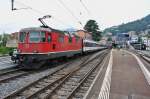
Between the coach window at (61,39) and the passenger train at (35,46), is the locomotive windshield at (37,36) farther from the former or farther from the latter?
the coach window at (61,39)

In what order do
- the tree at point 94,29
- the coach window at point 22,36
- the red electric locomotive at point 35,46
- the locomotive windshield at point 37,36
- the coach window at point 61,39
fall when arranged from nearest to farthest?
the red electric locomotive at point 35,46
the locomotive windshield at point 37,36
the coach window at point 22,36
the coach window at point 61,39
the tree at point 94,29

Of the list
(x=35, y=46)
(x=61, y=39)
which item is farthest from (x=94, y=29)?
(x=35, y=46)

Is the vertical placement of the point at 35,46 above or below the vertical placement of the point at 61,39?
below

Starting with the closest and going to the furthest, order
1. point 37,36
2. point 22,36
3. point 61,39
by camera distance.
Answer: point 37,36, point 22,36, point 61,39

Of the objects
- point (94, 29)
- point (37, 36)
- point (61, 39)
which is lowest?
point (61, 39)

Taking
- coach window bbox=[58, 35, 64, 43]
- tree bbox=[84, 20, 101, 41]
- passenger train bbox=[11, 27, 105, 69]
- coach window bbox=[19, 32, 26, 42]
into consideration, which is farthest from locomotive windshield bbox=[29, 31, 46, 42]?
tree bbox=[84, 20, 101, 41]

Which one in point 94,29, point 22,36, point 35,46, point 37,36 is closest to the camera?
point 35,46

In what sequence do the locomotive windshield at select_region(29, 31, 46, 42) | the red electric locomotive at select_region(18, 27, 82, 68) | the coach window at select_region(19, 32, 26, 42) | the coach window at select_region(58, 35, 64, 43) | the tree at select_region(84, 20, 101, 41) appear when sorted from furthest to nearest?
the tree at select_region(84, 20, 101, 41)
the coach window at select_region(58, 35, 64, 43)
the coach window at select_region(19, 32, 26, 42)
the locomotive windshield at select_region(29, 31, 46, 42)
the red electric locomotive at select_region(18, 27, 82, 68)

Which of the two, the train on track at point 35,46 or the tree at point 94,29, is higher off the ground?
the tree at point 94,29

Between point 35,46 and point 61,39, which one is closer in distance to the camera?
point 35,46

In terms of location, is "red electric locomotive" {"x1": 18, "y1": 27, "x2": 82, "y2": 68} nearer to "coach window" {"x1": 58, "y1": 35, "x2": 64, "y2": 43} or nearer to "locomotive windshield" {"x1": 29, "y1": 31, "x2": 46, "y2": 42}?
"locomotive windshield" {"x1": 29, "y1": 31, "x2": 46, "y2": 42}

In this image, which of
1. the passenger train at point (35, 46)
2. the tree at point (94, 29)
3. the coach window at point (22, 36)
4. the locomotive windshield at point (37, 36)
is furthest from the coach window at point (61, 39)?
the tree at point (94, 29)

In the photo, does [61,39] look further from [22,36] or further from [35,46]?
[35,46]

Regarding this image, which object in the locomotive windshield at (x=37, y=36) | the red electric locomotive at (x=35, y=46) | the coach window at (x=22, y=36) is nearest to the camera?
the red electric locomotive at (x=35, y=46)
